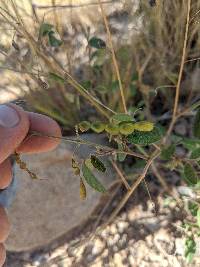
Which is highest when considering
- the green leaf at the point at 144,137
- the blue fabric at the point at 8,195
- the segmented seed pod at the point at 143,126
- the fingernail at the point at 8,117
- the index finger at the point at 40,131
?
the segmented seed pod at the point at 143,126

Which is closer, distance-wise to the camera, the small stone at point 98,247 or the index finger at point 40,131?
the index finger at point 40,131

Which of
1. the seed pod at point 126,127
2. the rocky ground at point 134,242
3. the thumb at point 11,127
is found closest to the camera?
the seed pod at point 126,127

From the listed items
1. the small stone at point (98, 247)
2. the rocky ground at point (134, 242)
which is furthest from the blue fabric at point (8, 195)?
the small stone at point (98, 247)

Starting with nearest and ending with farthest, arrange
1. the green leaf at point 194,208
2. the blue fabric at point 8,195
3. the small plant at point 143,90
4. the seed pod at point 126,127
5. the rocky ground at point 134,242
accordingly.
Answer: the seed pod at point 126,127 < the small plant at point 143,90 < the green leaf at point 194,208 < the rocky ground at point 134,242 < the blue fabric at point 8,195

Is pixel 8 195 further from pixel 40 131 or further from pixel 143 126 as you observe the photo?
pixel 143 126

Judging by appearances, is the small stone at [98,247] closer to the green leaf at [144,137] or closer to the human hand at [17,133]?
the human hand at [17,133]

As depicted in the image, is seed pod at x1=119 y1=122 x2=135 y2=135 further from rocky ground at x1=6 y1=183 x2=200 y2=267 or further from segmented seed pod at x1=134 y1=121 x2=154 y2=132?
rocky ground at x1=6 y1=183 x2=200 y2=267

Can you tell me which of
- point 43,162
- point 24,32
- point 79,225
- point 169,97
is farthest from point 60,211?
point 24,32
